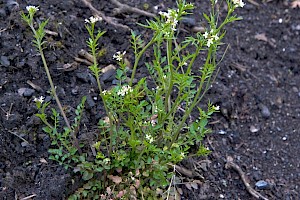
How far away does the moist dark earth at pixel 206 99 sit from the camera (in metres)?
2.88

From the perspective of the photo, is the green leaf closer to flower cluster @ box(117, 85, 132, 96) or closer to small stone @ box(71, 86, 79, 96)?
flower cluster @ box(117, 85, 132, 96)

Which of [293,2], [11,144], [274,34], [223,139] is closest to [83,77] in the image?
[11,144]

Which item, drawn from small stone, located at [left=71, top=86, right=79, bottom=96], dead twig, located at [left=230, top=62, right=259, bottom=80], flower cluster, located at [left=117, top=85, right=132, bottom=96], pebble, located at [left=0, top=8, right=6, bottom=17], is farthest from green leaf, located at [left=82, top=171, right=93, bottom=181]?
dead twig, located at [left=230, top=62, right=259, bottom=80]

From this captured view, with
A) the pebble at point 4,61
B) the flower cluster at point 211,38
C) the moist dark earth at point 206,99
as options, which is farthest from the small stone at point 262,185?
the pebble at point 4,61

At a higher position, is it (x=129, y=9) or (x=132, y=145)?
(x=129, y=9)

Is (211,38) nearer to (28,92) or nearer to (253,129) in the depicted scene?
(28,92)

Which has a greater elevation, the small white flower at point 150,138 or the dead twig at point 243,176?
the small white flower at point 150,138

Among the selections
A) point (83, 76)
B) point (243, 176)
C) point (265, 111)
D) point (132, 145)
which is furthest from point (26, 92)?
point (265, 111)

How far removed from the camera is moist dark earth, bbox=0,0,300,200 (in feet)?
9.46

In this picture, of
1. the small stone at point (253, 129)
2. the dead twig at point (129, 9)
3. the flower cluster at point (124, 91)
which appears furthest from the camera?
the dead twig at point (129, 9)

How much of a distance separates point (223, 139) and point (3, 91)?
144 centimetres

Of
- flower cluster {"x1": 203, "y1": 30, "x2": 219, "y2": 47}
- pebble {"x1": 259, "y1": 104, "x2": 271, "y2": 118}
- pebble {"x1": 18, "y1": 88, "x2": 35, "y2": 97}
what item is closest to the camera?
flower cluster {"x1": 203, "y1": 30, "x2": 219, "y2": 47}

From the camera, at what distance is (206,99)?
3512mm

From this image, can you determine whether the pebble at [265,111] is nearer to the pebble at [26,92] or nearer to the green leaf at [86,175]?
the green leaf at [86,175]
